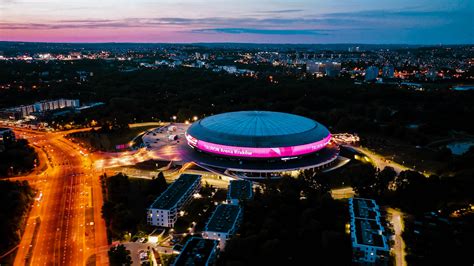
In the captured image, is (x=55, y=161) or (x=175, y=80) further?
(x=175, y=80)

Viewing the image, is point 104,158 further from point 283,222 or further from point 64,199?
point 283,222

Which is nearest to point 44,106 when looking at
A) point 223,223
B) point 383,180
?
point 223,223

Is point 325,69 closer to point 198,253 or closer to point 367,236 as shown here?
point 367,236

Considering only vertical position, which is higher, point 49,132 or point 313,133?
point 313,133

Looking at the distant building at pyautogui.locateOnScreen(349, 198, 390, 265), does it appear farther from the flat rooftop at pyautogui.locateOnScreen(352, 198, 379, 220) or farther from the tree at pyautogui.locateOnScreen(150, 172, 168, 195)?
the tree at pyautogui.locateOnScreen(150, 172, 168, 195)

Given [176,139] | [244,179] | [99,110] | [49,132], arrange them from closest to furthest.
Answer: [244,179]
[176,139]
[49,132]
[99,110]

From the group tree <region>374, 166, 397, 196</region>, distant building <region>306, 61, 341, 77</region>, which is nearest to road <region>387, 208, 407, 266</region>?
tree <region>374, 166, 397, 196</region>

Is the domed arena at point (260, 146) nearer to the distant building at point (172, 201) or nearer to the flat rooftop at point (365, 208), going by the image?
the distant building at point (172, 201)

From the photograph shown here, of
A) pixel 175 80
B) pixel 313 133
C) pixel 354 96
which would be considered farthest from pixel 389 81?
pixel 313 133
